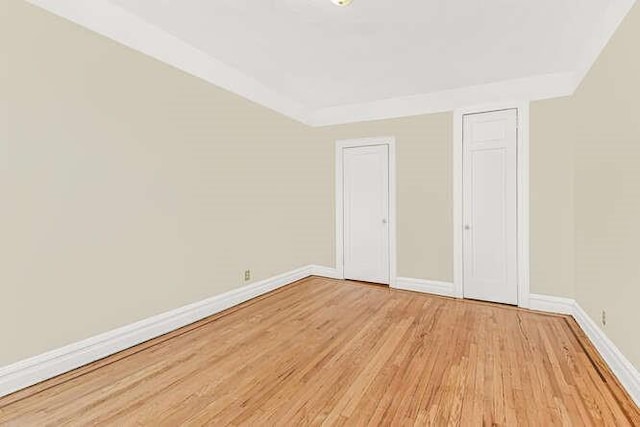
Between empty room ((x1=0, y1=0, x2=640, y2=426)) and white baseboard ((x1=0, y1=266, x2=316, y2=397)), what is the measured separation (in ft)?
0.06

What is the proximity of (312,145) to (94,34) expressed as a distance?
10.6 ft

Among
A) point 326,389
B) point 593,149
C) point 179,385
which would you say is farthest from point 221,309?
point 593,149

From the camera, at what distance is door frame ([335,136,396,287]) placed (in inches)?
175

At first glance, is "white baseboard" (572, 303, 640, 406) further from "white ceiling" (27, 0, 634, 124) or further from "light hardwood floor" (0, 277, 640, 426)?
"white ceiling" (27, 0, 634, 124)

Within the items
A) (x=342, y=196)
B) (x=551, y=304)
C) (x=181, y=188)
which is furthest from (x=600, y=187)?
(x=181, y=188)

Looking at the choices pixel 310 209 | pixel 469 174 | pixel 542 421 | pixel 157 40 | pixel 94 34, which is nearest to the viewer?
pixel 542 421

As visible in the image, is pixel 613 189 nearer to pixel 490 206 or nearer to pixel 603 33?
pixel 603 33

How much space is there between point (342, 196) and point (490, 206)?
2127mm

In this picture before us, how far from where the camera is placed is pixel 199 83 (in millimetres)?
3193

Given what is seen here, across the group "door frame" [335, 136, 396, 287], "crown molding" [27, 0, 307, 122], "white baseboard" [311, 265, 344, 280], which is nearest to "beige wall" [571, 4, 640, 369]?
"door frame" [335, 136, 396, 287]

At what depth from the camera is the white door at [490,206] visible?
368 centimetres

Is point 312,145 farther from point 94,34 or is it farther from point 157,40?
point 94,34

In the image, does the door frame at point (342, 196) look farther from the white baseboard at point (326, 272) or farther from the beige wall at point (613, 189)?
the beige wall at point (613, 189)

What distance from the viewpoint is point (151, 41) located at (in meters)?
2.73
